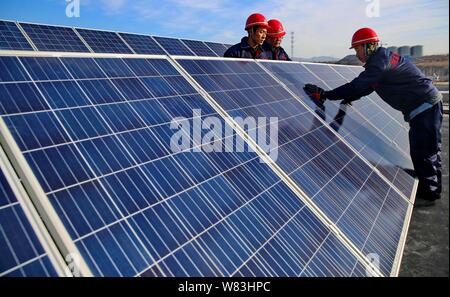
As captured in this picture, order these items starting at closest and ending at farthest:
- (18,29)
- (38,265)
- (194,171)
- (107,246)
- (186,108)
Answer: (38,265) < (107,246) < (194,171) < (186,108) < (18,29)

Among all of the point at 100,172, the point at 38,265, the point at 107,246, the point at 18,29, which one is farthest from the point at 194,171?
the point at 18,29

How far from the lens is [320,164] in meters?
5.65

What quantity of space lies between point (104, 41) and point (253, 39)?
1008 centimetres

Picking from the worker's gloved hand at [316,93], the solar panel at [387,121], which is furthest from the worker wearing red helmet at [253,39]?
the solar panel at [387,121]

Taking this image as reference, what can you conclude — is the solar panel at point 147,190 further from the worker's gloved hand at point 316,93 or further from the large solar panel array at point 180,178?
the worker's gloved hand at point 316,93

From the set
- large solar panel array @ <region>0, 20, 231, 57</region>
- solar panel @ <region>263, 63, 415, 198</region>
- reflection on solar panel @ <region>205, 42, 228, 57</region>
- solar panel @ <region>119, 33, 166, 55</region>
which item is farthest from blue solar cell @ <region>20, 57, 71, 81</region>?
reflection on solar panel @ <region>205, 42, 228, 57</region>

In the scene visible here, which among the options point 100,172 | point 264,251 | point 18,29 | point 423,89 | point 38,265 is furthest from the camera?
point 18,29

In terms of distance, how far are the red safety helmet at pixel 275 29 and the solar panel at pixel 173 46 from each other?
702cm

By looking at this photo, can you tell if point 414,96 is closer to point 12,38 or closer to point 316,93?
point 316,93

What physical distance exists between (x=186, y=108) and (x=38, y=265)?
2.99 meters

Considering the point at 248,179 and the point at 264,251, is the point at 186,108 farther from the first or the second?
the point at 264,251

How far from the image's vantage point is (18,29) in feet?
49.5

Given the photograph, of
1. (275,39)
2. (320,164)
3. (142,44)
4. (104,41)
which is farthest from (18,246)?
(142,44)

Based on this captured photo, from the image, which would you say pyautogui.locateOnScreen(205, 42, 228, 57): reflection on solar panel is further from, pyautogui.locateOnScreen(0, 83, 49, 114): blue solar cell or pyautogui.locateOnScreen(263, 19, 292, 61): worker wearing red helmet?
pyautogui.locateOnScreen(0, 83, 49, 114): blue solar cell
